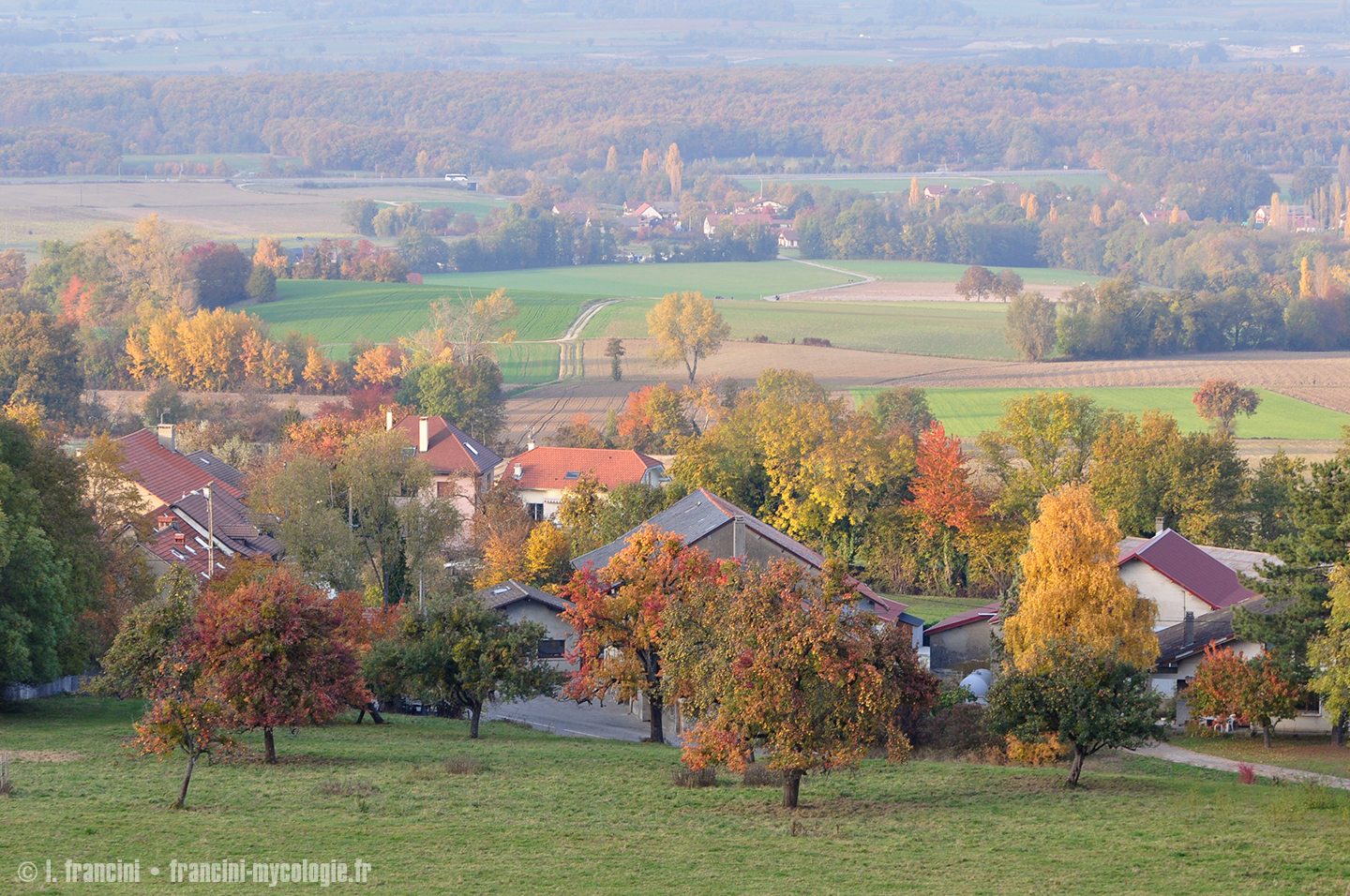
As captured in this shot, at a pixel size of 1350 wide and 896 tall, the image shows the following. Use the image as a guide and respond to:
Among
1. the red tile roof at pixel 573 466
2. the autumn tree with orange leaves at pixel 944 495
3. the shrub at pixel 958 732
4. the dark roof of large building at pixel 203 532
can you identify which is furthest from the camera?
the red tile roof at pixel 573 466

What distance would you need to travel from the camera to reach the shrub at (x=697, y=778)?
26328mm

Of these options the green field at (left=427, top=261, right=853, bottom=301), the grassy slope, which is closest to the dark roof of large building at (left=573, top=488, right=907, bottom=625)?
the grassy slope

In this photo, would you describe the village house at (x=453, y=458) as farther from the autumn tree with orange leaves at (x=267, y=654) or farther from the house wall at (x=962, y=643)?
the autumn tree with orange leaves at (x=267, y=654)

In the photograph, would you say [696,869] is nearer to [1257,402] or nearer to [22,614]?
[22,614]

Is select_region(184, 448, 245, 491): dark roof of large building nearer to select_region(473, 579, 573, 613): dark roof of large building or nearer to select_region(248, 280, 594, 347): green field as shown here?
select_region(473, 579, 573, 613): dark roof of large building

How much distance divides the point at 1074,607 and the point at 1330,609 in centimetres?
606

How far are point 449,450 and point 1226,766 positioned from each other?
5121cm

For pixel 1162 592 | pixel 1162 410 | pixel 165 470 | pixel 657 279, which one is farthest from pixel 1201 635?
pixel 657 279

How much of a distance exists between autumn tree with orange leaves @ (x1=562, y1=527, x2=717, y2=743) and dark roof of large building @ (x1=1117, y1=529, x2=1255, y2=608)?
745 inches

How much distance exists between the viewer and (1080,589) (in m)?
37.6

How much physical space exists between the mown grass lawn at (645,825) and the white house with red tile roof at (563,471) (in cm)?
4318

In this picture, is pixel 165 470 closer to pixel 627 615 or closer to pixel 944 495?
pixel 627 615

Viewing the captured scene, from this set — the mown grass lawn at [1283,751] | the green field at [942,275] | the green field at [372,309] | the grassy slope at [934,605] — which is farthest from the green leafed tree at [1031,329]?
the mown grass lawn at [1283,751]

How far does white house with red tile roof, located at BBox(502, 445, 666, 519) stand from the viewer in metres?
73.1
